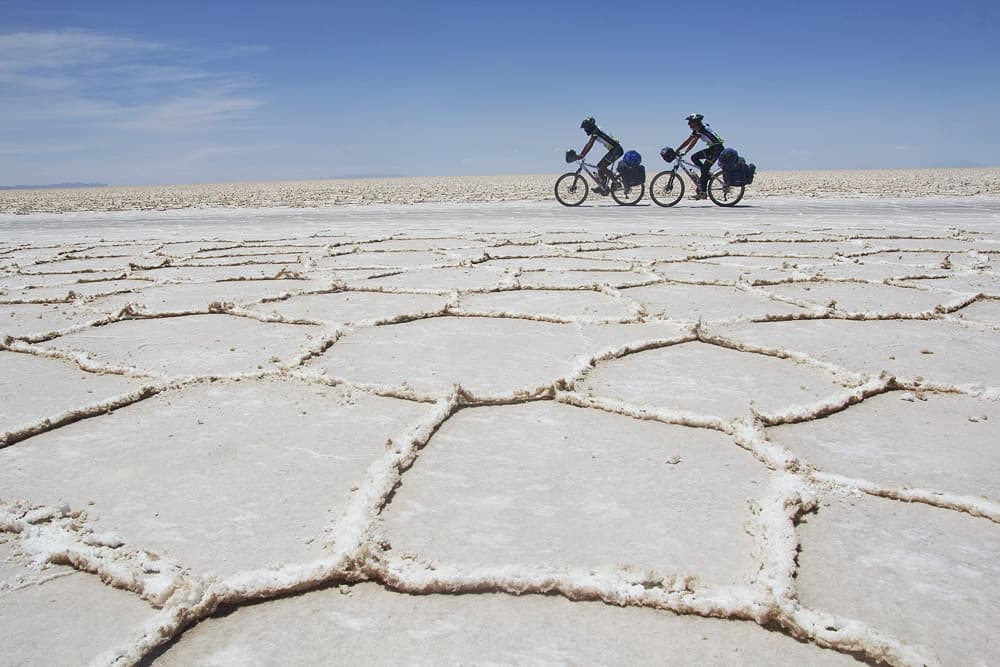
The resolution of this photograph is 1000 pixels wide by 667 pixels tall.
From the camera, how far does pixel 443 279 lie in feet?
10.6

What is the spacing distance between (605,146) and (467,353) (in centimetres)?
761

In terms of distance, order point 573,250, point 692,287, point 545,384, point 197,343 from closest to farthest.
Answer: point 545,384
point 197,343
point 692,287
point 573,250

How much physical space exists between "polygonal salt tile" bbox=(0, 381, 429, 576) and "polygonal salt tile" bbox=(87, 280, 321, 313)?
46.1 inches

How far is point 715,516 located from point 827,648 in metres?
0.29

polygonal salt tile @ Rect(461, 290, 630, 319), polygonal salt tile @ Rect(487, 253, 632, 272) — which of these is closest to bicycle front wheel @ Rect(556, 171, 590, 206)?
polygonal salt tile @ Rect(487, 253, 632, 272)

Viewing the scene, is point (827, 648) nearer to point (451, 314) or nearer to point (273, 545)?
point (273, 545)

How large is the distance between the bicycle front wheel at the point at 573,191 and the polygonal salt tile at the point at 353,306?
6.89m

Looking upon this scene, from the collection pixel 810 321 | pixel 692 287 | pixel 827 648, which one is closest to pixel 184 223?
pixel 692 287

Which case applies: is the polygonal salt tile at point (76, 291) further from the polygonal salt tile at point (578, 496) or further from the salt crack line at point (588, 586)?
the salt crack line at point (588, 586)

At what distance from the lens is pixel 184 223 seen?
7.51 metres

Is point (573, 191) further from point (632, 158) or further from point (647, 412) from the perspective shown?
point (647, 412)

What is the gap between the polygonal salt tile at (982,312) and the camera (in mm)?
2277

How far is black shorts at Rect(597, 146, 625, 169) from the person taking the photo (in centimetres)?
902

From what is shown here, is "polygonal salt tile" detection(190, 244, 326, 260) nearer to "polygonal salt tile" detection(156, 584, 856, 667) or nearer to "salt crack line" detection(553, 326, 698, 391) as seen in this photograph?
"salt crack line" detection(553, 326, 698, 391)
